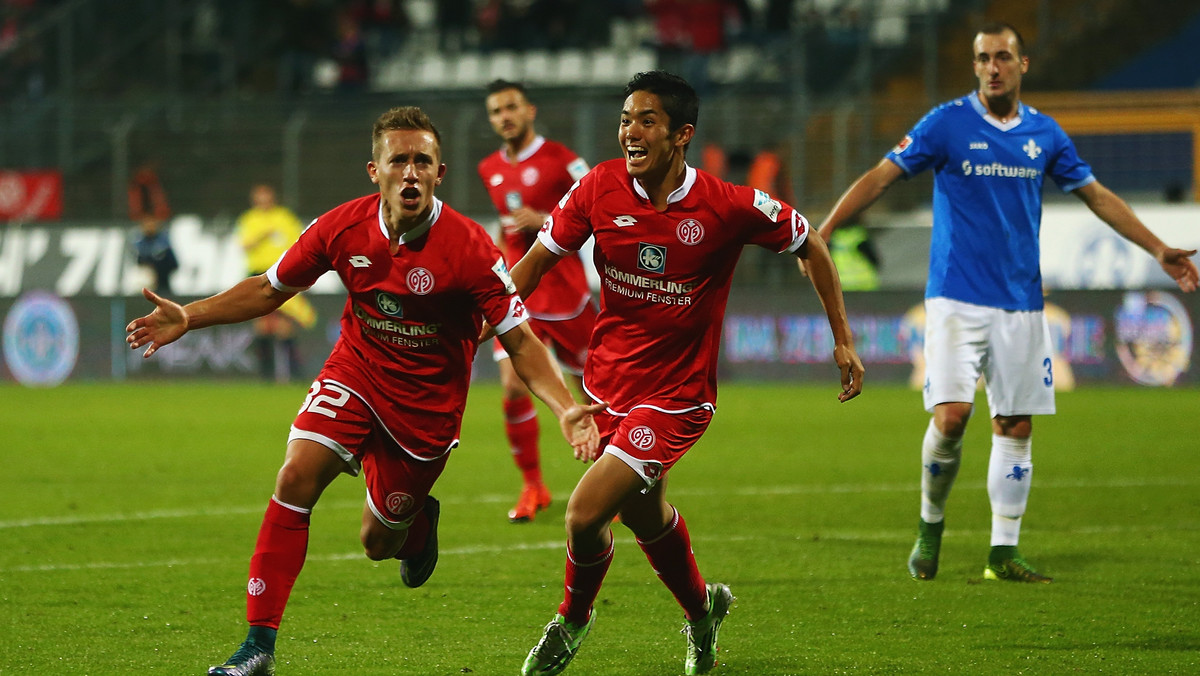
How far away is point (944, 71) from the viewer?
21.8 meters

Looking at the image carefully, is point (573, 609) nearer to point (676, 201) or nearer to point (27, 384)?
point (676, 201)

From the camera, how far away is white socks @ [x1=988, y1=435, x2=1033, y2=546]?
7008 millimetres

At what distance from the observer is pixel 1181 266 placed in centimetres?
683

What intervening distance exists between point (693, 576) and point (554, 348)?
4.17m

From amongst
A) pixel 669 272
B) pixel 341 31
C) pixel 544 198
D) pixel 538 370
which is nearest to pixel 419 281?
pixel 538 370

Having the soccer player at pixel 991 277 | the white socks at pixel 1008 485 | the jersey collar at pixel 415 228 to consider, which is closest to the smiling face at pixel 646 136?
the jersey collar at pixel 415 228

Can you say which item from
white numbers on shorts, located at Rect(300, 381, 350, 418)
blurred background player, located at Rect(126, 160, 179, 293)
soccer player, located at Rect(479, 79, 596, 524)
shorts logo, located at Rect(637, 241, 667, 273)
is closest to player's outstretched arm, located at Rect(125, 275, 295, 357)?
white numbers on shorts, located at Rect(300, 381, 350, 418)

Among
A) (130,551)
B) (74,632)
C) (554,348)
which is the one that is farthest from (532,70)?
(74,632)

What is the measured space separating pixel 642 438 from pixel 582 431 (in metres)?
0.47

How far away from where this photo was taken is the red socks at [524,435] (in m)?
9.05

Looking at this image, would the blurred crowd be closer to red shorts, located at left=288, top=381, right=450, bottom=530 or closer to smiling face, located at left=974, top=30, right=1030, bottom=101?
smiling face, located at left=974, top=30, right=1030, bottom=101

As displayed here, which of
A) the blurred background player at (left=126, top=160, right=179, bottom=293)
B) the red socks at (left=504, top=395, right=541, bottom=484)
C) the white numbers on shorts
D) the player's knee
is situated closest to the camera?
the white numbers on shorts

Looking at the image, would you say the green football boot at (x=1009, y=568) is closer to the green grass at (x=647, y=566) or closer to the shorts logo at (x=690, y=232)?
the green grass at (x=647, y=566)

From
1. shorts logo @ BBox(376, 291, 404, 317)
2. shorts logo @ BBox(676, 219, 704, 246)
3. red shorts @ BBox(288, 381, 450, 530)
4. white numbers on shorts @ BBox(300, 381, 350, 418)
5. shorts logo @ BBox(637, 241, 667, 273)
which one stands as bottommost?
red shorts @ BBox(288, 381, 450, 530)
